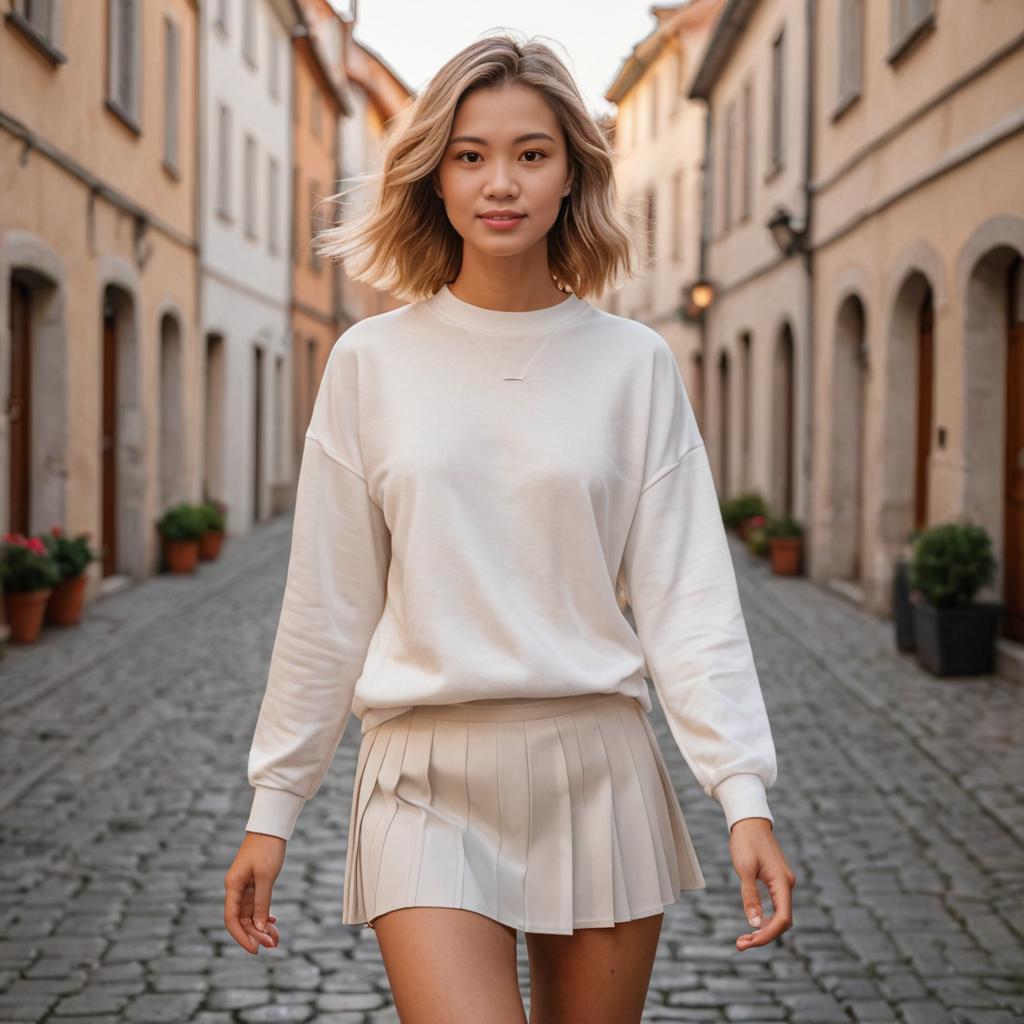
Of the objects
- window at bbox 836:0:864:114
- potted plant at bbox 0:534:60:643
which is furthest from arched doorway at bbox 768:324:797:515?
potted plant at bbox 0:534:60:643

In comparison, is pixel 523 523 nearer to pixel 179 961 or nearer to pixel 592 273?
pixel 592 273

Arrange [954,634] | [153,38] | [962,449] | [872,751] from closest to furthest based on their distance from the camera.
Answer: [872,751]
[954,634]
[962,449]
[153,38]

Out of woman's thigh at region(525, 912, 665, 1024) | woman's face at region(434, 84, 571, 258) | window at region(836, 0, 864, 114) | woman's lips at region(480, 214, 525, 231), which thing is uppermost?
window at region(836, 0, 864, 114)

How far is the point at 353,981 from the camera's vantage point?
418 cm

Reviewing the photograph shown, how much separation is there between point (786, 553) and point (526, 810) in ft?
46.9

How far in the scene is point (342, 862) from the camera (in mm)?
5312

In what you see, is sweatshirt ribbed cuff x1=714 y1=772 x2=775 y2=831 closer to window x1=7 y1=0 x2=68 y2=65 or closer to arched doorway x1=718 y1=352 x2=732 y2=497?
window x1=7 y1=0 x2=68 y2=65

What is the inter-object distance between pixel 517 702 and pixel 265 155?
2250 centimetres

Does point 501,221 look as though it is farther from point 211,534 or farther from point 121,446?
point 211,534

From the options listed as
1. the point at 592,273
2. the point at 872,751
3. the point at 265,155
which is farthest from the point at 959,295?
the point at 265,155

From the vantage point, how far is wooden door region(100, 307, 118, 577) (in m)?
14.7

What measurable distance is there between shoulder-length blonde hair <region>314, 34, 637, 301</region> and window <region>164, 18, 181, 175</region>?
14.7 m

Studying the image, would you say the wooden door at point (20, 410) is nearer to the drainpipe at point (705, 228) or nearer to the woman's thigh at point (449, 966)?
the woman's thigh at point (449, 966)

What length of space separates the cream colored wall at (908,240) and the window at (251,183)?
9661 millimetres
